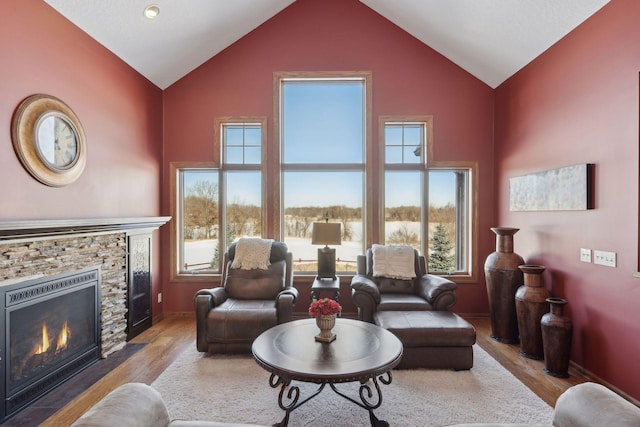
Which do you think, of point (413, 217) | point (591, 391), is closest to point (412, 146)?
point (413, 217)

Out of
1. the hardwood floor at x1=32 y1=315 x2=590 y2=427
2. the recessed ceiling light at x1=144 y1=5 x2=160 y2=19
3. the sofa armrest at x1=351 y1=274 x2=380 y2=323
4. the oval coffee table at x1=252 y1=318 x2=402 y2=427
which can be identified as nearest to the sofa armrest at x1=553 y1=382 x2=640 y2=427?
the oval coffee table at x1=252 y1=318 x2=402 y2=427

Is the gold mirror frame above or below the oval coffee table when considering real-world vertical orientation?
above

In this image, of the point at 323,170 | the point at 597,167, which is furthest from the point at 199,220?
the point at 597,167

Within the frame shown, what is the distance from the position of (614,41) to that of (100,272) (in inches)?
204

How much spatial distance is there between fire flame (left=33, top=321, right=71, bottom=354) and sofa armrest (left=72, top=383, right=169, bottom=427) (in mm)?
1783

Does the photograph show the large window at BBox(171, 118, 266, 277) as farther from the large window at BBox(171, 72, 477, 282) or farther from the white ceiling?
the white ceiling

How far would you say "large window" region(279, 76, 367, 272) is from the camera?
15.4ft

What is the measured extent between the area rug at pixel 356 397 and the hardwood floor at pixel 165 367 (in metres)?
0.16

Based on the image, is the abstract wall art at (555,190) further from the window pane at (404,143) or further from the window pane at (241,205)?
→ the window pane at (241,205)

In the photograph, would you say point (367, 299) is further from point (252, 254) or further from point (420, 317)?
point (252, 254)

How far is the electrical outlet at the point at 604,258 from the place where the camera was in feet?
8.70

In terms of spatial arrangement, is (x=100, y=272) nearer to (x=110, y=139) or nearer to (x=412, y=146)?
(x=110, y=139)

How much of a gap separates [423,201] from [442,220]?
0.40m

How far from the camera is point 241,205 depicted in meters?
4.73
